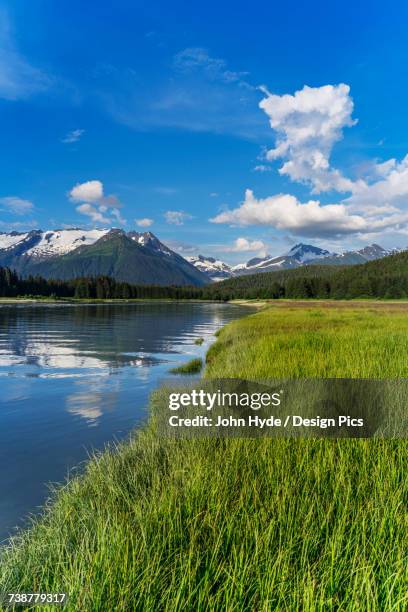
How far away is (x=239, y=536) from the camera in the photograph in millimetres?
4820

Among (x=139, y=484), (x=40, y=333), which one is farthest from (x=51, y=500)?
(x=40, y=333)

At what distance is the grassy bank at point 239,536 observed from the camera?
3910 millimetres

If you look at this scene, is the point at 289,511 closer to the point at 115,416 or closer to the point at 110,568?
the point at 110,568

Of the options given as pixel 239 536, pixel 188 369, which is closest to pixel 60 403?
pixel 188 369

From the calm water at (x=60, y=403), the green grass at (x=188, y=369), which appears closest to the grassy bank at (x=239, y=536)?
the calm water at (x=60, y=403)

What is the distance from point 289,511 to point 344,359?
11.7 m

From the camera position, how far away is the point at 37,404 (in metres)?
18.3

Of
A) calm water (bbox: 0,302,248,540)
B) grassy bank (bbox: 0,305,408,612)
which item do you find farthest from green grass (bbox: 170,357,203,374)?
grassy bank (bbox: 0,305,408,612)

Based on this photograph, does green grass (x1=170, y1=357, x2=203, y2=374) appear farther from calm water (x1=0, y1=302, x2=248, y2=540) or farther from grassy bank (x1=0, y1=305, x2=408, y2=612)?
grassy bank (x1=0, y1=305, x2=408, y2=612)

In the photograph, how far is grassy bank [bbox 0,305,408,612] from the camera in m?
3.91

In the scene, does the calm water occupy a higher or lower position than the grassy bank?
lower

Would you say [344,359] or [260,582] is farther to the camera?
[344,359]

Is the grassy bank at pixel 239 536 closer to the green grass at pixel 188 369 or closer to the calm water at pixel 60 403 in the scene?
the calm water at pixel 60 403

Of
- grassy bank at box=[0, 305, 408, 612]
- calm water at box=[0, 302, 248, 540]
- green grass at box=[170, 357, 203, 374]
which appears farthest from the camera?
green grass at box=[170, 357, 203, 374]
